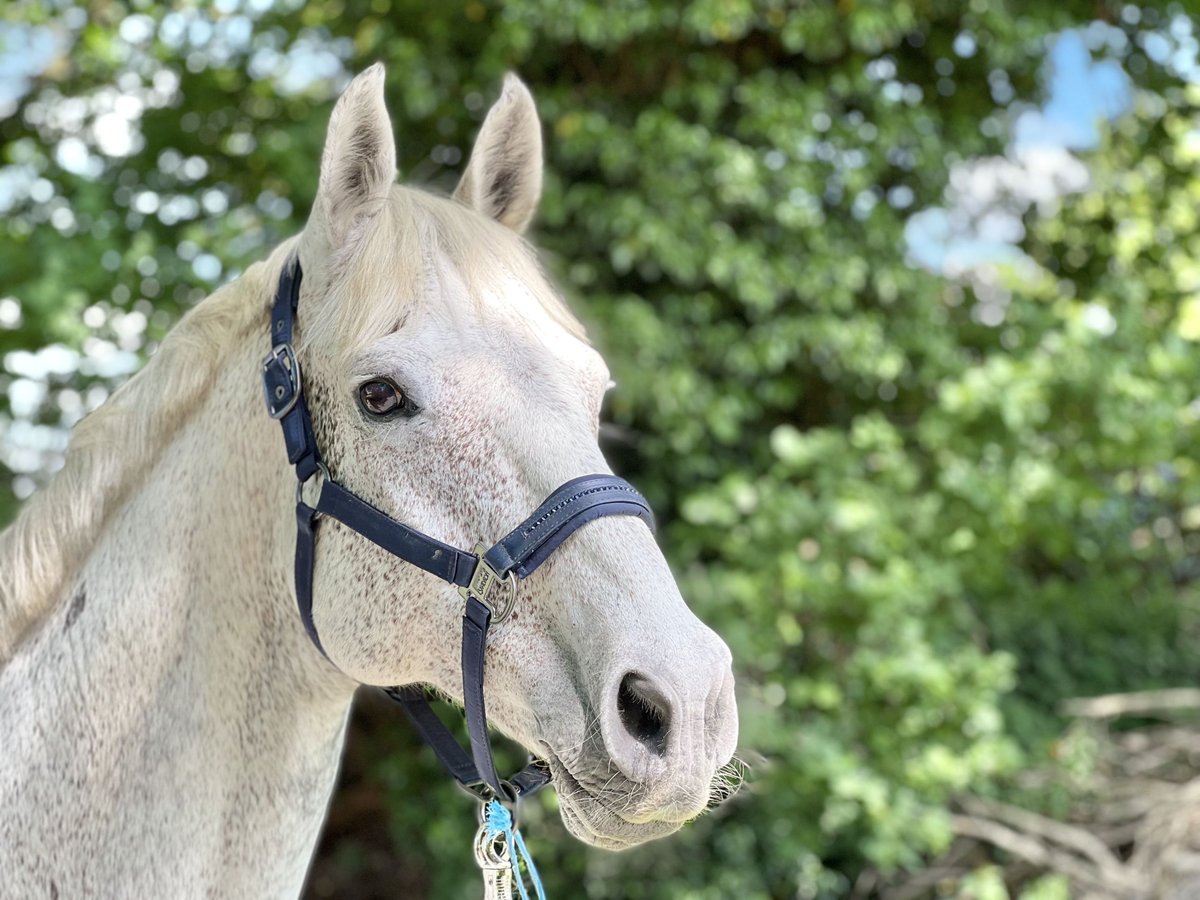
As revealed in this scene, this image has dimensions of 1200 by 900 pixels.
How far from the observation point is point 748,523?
460 cm

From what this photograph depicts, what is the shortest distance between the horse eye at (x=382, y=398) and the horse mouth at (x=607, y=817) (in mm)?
484

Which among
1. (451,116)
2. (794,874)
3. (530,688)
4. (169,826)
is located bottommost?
(794,874)

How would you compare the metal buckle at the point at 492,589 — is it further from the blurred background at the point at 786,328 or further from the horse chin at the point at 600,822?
the blurred background at the point at 786,328

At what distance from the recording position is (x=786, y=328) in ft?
14.9

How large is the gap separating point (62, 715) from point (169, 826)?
0.76 ft

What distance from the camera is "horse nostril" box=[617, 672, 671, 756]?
1244 millimetres

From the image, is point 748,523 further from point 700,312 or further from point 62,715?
point 62,715

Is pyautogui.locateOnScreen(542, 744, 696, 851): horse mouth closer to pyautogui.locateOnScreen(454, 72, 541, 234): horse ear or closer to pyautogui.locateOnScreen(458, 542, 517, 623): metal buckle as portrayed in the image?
pyautogui.locateOnScreen(458, 542, 517, 623): metal buckle

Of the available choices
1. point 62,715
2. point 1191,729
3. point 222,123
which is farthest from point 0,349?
point 1191,729

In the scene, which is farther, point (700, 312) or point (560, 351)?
point (700, 312)

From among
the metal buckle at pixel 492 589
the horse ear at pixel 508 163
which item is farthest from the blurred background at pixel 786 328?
the metal buckle at pixel 492 589

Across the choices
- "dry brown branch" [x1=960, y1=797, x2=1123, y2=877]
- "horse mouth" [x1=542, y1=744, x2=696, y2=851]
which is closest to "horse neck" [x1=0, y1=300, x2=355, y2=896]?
"horse mouth" [x1=542, y1=744, x2=696, y2=851]

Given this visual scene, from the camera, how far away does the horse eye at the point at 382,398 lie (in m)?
1.47

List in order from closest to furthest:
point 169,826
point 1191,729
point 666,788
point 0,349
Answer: point 666,788 → point 169,826 → point 0,349 → point 1191,729
